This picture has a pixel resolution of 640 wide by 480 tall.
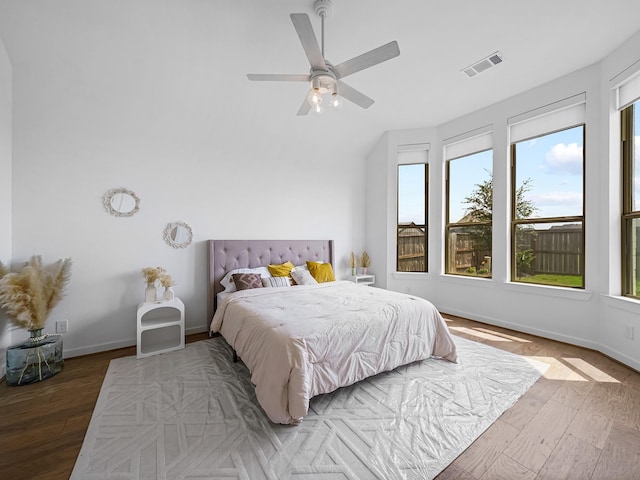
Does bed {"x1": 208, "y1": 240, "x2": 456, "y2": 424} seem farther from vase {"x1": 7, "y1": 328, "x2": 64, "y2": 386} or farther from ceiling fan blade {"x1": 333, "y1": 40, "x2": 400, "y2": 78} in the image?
ceiling fan blade {"x1": 333, "y1": 40, "x2": 400, "y2": 78}

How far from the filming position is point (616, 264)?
2.84 meters

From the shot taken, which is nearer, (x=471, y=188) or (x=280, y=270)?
(x=280, y=270)

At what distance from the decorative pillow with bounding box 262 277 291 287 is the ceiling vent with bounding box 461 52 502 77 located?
3225 mm

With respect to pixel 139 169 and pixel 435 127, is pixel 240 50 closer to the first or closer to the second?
pixel 139 169

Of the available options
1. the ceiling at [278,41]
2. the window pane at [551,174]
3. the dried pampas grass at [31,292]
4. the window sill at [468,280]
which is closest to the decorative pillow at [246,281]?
the dried pampas grass at [31,292]

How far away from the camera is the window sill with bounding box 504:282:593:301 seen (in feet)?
10.1

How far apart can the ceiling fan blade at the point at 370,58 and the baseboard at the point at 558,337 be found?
346 centimetres

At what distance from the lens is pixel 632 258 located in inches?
108

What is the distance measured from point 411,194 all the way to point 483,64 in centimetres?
208

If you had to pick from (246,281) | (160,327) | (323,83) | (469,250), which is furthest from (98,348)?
(469,250)

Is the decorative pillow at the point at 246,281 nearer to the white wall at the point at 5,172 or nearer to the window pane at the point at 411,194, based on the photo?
the white wall at the point at 5,172

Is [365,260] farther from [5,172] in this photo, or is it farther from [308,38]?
[5,172]

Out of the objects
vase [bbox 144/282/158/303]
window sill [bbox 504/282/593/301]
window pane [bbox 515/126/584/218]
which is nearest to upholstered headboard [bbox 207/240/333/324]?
vase [bbox 144/282/158/303]

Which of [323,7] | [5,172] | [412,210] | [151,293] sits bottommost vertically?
[151,293]
